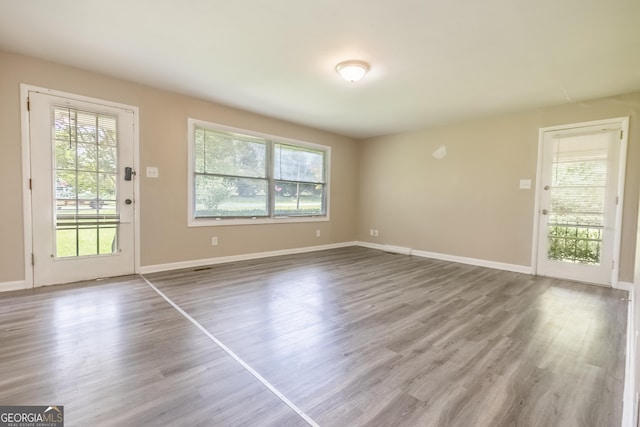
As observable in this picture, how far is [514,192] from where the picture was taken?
177 inches

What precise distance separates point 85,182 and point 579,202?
248 inches

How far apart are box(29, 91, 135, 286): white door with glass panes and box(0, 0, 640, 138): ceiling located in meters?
0.57

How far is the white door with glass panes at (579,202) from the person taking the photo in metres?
3.76

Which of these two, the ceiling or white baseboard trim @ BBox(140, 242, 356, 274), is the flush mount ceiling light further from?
white baseboard trim @ BBox(140, 242, 356, 274)

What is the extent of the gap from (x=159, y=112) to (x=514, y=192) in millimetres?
5265

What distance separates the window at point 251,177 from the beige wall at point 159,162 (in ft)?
0.50

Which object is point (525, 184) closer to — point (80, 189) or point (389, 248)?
point (389, 248)

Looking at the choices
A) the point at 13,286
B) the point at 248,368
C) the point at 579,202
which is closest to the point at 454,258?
the point at 579,202

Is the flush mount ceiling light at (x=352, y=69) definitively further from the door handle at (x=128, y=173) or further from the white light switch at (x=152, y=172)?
the door handle at (x=128, y=173)

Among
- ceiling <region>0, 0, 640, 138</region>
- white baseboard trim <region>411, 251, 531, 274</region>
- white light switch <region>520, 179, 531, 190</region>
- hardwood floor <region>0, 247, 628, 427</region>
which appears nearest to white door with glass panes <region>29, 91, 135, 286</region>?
hardwood floor <region>0, 247, 628, 427</region>

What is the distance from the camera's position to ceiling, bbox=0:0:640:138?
2.19 metres

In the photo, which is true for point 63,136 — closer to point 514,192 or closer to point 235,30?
point 235,30

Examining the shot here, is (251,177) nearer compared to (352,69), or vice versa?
(352,69)

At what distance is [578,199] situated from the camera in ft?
13.0
